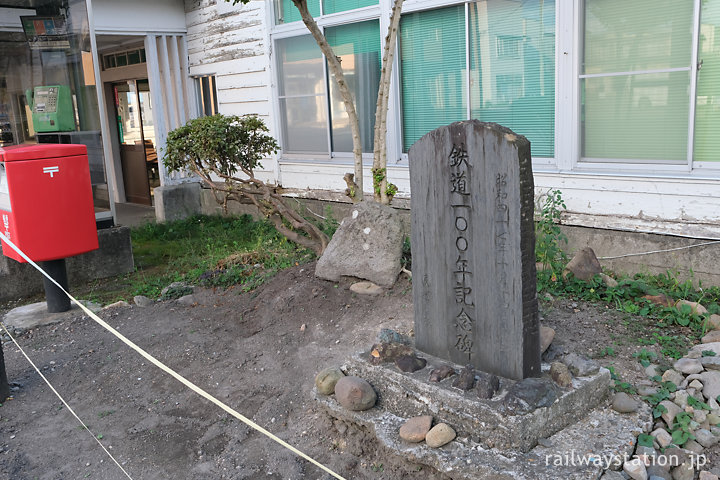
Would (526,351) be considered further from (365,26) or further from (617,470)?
(365,26)

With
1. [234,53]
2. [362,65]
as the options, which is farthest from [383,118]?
[234,53]

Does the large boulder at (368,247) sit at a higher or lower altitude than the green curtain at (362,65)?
lower

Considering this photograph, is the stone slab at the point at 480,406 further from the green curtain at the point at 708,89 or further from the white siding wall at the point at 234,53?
the white siding wall at the point at 234,53

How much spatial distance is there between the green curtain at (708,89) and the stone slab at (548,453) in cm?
293

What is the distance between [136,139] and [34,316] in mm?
7350

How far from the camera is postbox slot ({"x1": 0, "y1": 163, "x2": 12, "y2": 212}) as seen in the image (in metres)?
5.87

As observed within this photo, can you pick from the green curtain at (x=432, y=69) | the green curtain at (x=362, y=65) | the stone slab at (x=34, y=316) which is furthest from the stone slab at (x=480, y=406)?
the green curtain at (x=362, y=65)

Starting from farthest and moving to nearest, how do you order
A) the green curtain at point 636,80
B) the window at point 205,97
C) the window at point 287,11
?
the window at point 205,97 → the window at point 287,11 → the green curtain at point 636,80

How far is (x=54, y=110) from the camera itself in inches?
316

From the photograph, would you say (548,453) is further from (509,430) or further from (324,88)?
(324,88)

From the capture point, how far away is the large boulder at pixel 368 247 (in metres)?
5.81

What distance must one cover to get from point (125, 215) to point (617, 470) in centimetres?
1065

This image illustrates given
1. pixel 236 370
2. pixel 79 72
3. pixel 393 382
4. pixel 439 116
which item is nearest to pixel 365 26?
pixel 439 116

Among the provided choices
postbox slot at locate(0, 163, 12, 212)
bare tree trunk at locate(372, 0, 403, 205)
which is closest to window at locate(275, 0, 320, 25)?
bare tree trunk at locate(372, 0, 403, 205)
